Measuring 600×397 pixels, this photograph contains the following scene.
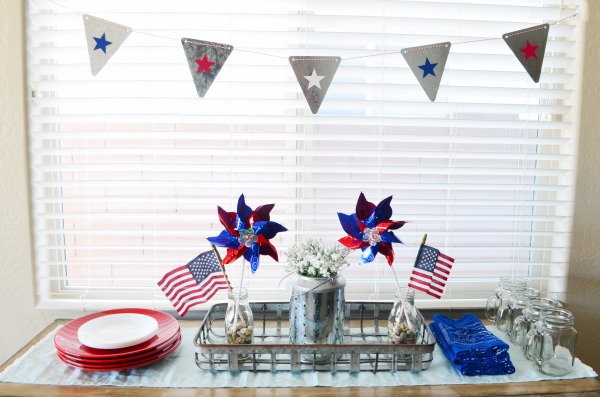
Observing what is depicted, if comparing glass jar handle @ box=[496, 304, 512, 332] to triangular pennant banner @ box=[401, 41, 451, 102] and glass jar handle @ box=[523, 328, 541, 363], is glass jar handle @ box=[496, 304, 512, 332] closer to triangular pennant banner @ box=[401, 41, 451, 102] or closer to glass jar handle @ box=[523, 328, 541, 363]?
glass jar handle @ box=[523, 328, 541, 363]

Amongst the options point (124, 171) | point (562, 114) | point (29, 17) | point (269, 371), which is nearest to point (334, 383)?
point (269, 371)

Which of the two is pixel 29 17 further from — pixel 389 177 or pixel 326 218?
pixel 389 177

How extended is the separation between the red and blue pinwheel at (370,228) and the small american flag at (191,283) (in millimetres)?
375

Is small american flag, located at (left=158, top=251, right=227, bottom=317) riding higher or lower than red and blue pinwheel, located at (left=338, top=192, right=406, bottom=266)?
lower

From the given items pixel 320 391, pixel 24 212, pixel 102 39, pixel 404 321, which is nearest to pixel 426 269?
pixel 404 321

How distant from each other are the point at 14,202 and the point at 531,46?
171cm

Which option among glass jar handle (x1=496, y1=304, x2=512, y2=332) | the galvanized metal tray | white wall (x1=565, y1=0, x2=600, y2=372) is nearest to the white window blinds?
white wall (x1=565, y1=0, x2=600, y2=372)

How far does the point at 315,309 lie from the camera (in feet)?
4.10

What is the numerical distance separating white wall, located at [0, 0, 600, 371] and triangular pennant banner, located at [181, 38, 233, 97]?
56 centimetres

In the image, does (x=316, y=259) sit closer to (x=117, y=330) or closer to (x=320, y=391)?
(x=320, y=391)

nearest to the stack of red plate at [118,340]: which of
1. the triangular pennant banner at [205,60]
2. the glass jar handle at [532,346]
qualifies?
the triangular pennant banner at [205,60]

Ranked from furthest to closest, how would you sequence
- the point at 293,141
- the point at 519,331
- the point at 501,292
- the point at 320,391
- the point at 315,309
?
the point at 293,141, the point at 501,292, the point at 519,331, the point at 315,309, the point at 320,391

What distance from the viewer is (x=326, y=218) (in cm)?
154

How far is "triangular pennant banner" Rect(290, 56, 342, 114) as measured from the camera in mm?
1404
